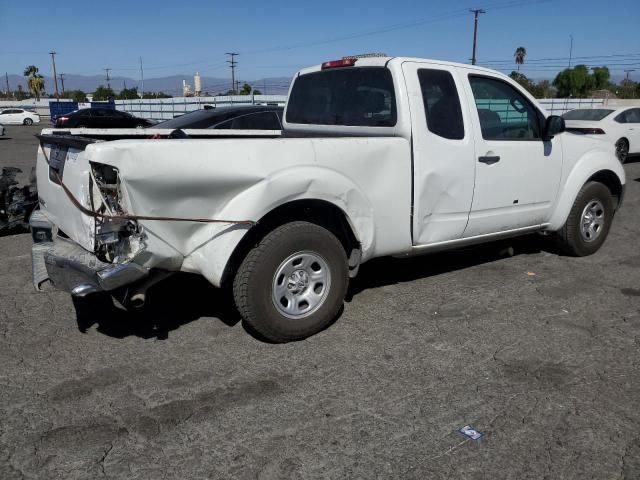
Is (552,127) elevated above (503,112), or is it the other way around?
(503,112)

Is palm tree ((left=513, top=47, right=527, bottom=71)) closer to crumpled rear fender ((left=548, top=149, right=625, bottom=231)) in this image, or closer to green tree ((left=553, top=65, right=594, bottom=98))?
green tree ((left=553, top=65, right=594, bottom=98))

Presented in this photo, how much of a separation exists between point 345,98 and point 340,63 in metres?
0.34

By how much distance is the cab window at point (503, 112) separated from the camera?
4934 millimetres

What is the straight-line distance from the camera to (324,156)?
395cm

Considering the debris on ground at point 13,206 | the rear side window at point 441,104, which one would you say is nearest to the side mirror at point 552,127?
the rear side window at point 441,104

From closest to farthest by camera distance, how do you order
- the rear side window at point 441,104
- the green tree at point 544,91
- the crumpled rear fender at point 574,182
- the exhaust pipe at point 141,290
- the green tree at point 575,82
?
1. the exhaust pipe at point 141,290
2. the rear side window at point 441,104
3. the crumpled rear fender at point 574,182
4. the green tree at point 544,91
5. the green tree at point 575,82

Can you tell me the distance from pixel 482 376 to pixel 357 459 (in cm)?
118

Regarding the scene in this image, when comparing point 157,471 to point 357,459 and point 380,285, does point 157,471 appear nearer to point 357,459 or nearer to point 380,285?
point 357,459

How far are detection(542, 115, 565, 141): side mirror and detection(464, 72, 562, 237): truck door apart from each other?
0.18 ft

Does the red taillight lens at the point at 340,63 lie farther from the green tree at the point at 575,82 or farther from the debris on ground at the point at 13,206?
the green tree at the point at 575,82

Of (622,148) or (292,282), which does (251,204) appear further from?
(622,148)

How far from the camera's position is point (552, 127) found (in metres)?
5.28

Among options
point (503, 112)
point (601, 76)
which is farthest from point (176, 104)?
point (601, 76)

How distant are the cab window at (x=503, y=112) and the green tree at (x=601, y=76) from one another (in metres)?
84.3
